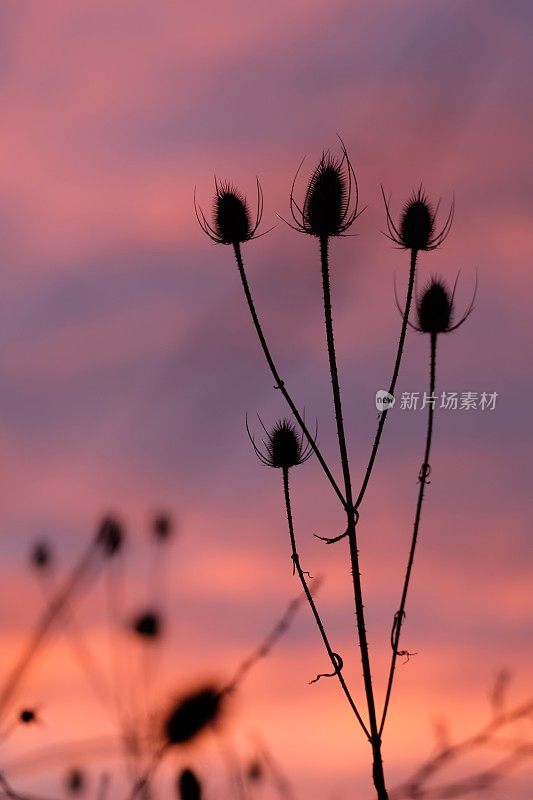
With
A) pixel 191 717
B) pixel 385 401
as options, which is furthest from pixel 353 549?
pixel 191 717

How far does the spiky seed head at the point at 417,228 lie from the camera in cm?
701

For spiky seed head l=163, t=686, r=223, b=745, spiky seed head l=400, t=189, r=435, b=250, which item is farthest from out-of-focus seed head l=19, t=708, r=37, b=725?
spiky seed head l=400, t=189, r=435, b=250

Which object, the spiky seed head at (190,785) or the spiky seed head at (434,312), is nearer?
the spiky seed head at (190,785)

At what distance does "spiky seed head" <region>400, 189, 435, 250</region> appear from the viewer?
7012 millimetres

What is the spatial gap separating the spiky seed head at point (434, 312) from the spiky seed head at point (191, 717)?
5061 mm

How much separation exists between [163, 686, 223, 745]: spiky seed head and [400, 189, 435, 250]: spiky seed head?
4.90m

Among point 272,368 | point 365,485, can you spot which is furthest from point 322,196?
point 365,485

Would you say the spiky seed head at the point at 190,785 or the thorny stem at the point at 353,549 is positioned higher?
the spiky seed head at the point at 190,785

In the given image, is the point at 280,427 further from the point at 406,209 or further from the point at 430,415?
the point at 406,209

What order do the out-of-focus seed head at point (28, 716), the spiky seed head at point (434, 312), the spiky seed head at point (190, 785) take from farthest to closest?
the spiky seed head at point (434, 312), the out-of-focus seed head at point (28, 716), the spiky seed head at point (190, 785)

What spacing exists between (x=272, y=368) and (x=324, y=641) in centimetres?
160

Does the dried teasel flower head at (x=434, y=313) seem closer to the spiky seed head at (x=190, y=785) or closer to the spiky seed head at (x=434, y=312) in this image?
the spiky seed head at (x=434, y=312)

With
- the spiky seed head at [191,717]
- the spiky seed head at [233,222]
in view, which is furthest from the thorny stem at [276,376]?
the spiky seed head at [191,717]

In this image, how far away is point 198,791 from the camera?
2.29 metres
